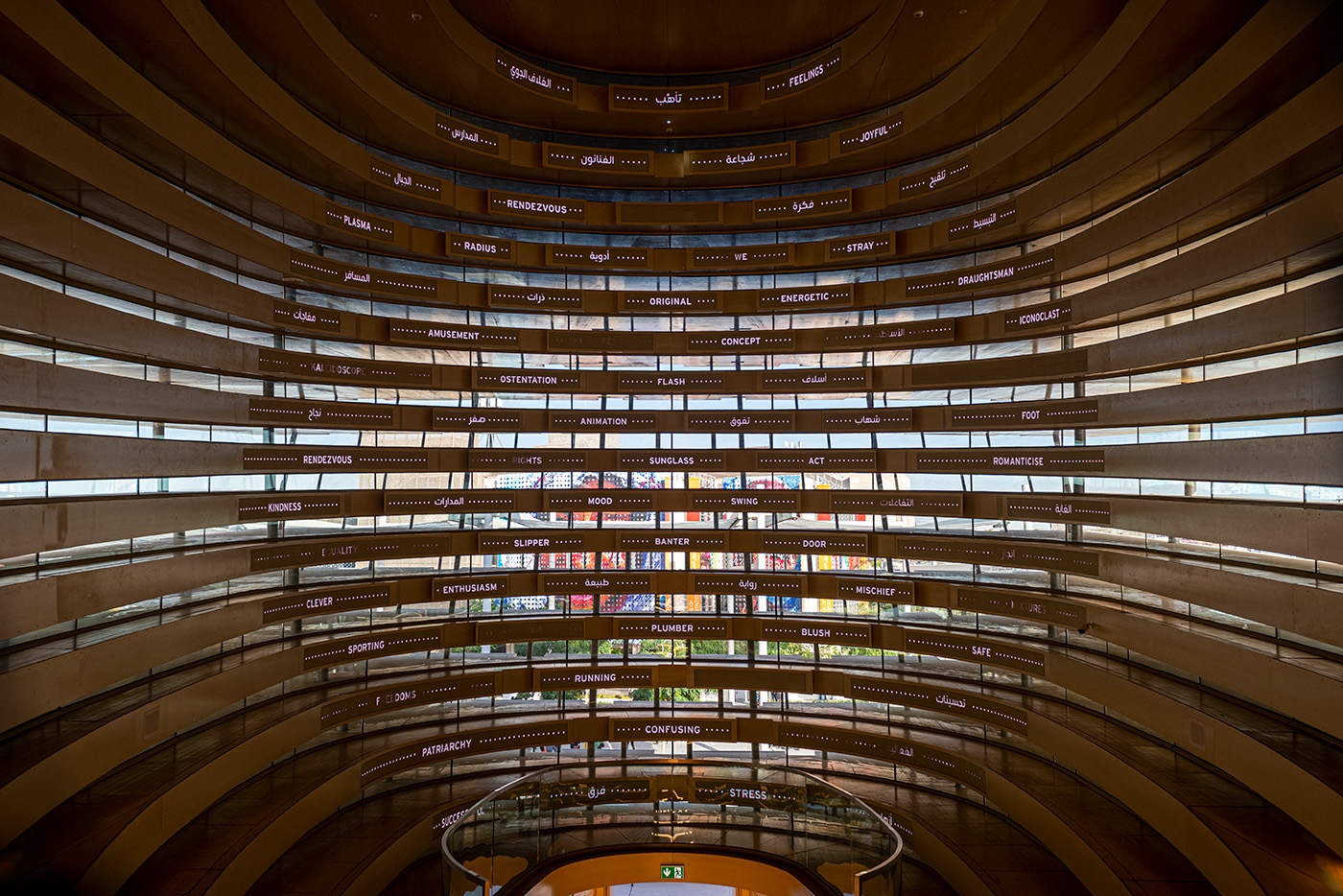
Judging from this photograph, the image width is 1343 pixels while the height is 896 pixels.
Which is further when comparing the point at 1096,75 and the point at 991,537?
the point at 991,537

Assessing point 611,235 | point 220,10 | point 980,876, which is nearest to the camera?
point 220,10

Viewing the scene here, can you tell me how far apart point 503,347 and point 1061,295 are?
1133 centimetres

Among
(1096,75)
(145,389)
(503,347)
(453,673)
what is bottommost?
(453,673)

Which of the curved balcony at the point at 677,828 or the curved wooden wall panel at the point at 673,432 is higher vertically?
the curved wooden wall panel at the point at 673,432

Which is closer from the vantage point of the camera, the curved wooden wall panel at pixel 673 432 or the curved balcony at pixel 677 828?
the curved wooden wall panel at pixel 673 432

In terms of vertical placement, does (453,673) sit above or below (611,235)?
below

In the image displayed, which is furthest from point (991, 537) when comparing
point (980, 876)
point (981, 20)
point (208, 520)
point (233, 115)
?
point (233, 115)

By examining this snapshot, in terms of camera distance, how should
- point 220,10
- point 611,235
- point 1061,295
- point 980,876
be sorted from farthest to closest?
point 611,235 < point 1061,295 < point 980,876 < point 220,10

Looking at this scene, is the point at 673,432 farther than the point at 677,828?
Yes

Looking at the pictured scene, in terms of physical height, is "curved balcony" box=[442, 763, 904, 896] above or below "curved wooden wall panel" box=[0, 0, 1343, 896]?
below

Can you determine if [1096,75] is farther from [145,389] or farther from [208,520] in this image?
[208,520]

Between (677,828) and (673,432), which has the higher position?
(673,432)

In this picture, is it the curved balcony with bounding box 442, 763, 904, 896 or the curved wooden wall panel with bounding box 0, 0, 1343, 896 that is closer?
the curved wooden wall panel with bounding box 0, 0, 1343, 896

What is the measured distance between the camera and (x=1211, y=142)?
1082cm
